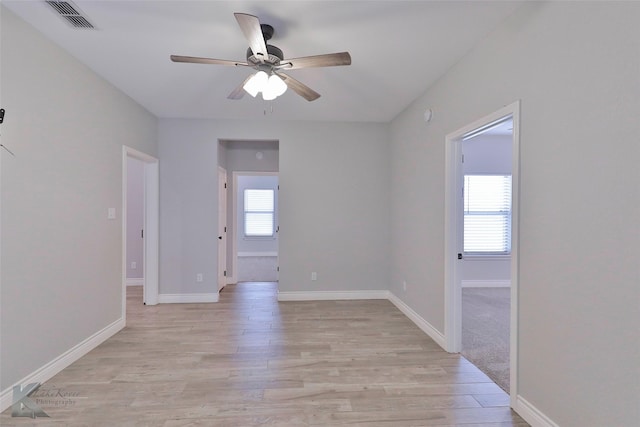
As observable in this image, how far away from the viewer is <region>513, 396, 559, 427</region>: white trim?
69.4 inches

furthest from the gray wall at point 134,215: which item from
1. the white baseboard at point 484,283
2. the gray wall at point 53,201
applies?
the white baseboard at point 484,283

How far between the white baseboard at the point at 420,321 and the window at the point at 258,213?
582 centimetres

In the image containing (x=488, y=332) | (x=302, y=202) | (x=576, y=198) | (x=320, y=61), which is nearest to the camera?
(x=576, y=198)

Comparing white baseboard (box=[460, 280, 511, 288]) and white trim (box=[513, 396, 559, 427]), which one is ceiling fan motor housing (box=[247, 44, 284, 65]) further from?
white baseboard (box=[460, 280, 511, 288])

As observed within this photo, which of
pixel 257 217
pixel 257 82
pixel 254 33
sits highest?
pixel 254 33

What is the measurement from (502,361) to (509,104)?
220 cm

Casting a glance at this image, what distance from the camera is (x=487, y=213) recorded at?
18.4 ft

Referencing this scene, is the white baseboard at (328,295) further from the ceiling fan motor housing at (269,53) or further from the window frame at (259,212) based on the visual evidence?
the window frame at (259,212)

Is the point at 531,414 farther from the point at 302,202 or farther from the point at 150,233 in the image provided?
the point at 150,233

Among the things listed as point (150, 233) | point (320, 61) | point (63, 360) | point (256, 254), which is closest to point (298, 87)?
point (320, 61)

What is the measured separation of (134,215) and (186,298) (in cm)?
197

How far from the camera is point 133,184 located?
17.3 ft

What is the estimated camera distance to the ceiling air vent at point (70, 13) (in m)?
1.94

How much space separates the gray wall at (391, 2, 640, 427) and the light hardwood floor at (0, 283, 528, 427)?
59 cm
